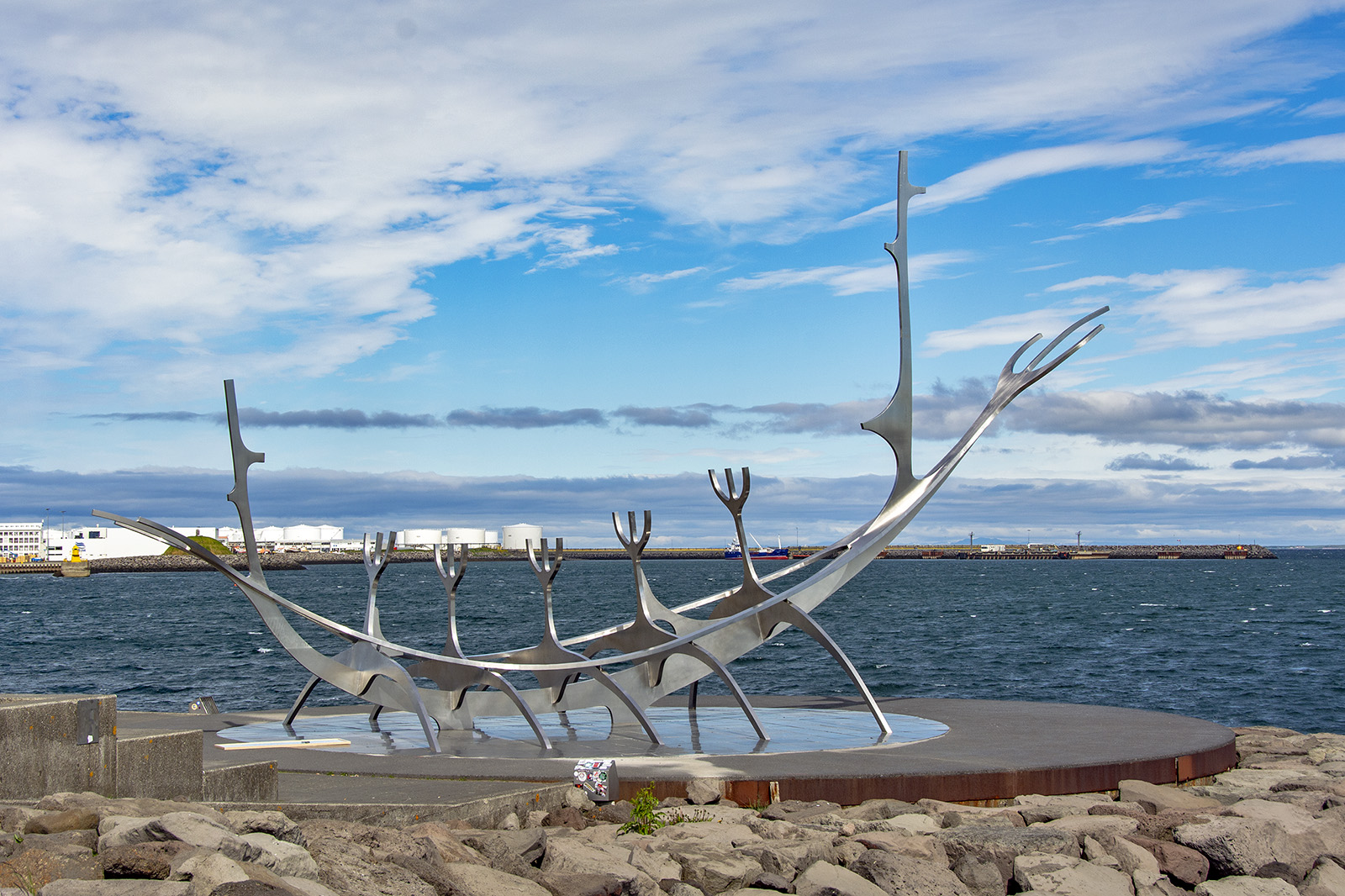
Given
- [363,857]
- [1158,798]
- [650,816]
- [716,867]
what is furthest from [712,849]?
[1158,798]

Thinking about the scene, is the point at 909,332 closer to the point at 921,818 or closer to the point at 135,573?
the point at 921,818

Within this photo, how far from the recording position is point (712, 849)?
29.6 ft

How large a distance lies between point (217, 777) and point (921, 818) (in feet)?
18.9

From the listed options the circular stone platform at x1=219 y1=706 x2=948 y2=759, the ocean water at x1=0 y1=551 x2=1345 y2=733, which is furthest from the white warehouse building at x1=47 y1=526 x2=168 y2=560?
the circular stone platform at x1=219 y1=706 x2=948 y2=759

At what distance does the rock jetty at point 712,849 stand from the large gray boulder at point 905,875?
0.01 metres

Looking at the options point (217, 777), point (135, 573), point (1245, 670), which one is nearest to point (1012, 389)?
point (217, 777)

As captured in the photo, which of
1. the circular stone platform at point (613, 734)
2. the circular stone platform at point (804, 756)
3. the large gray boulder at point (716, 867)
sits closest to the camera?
the large gray boulder at point (716, 867)

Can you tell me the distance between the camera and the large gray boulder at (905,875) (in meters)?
8.70

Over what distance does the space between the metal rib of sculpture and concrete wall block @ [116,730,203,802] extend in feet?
11.4

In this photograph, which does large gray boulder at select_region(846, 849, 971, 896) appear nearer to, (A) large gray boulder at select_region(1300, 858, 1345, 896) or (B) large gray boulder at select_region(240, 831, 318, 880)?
(A) large gray boulder at select_region(1300, 858, 1345, 896)

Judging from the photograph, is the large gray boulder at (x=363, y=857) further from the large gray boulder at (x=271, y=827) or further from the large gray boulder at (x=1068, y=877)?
the large gray boulder at (x=1068, y=877)

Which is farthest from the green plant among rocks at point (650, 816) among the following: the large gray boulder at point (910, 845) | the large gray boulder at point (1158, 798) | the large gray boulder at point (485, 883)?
the large gray boulder at point (1158, 798)

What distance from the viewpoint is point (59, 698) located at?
31.3 ft

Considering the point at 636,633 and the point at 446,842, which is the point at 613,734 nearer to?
the point at 636,633
